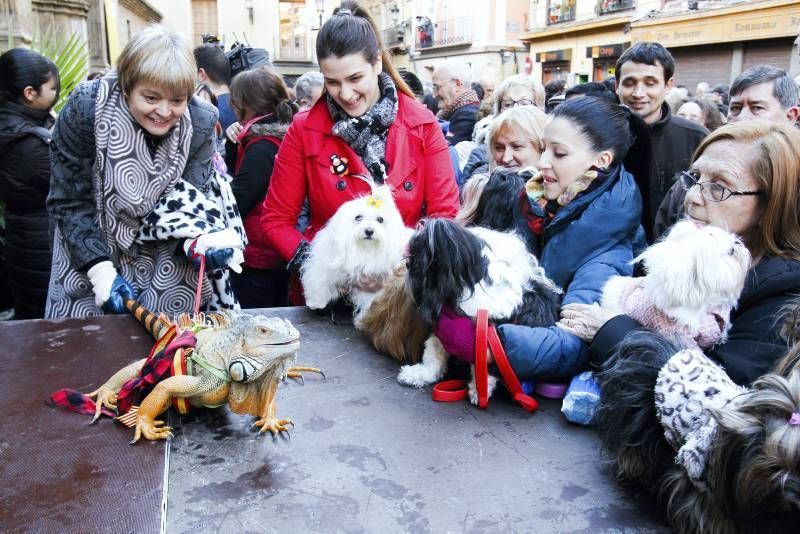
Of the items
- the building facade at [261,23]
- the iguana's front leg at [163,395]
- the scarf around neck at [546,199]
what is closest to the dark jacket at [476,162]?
the scarf around neck at [546,199]

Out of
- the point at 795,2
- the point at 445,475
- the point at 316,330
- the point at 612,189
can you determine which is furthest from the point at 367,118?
the point at 795,2

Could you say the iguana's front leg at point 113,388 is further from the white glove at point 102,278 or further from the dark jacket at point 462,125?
the dark jacket at point 462,125

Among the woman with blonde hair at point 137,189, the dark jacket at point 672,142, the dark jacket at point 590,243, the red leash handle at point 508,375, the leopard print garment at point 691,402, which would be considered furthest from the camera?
the dark jacket at point 672,142

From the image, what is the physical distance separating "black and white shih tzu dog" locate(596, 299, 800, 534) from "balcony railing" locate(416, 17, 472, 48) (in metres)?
32.5

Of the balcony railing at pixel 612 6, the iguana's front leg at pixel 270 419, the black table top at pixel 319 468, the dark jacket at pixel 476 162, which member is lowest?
the black table top at pixel 319 468

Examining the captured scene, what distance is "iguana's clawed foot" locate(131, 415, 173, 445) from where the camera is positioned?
1.52 meters

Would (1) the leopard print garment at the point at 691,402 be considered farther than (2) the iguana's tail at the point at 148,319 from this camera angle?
No

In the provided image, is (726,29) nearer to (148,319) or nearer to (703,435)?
(148,319)

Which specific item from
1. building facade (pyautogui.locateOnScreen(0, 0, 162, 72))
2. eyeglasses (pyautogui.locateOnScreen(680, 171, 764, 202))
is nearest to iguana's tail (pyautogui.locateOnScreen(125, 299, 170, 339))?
eyeglasses (pyautogui.locateOnScreen(680, 171, 764, 202))

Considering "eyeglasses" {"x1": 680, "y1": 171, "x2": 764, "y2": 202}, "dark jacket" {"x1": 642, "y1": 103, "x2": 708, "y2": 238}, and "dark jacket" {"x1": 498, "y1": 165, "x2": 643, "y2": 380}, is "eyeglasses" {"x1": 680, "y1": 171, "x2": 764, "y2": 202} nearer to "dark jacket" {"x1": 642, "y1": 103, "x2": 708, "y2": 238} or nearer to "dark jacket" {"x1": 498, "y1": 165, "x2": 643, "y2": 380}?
"dark jacket" {"x1": 498, "y1": 165, "x2": 643, "y2": 380}

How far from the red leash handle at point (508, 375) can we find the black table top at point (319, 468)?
0.03m

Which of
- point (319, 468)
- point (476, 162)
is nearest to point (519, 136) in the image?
point (476, 162)

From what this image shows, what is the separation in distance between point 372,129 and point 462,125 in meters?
3.07

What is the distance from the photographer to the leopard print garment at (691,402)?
1.17 m
